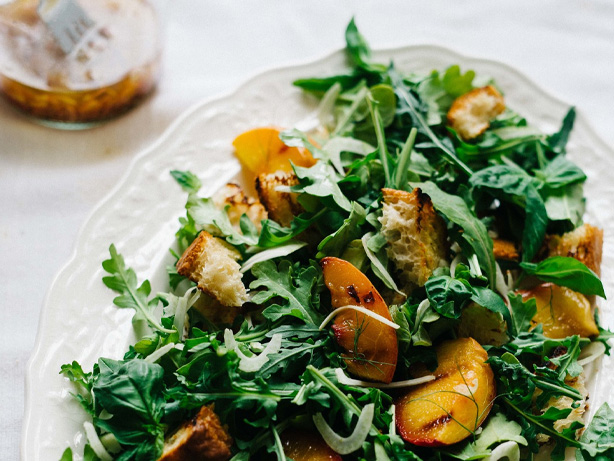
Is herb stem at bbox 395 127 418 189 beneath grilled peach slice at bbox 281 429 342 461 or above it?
above

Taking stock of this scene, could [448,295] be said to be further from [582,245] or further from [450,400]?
[582,245]

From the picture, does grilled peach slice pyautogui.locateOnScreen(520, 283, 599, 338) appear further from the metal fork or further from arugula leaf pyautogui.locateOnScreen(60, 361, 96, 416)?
the metal fork

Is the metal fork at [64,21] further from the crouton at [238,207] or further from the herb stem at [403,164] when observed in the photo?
the herb stem at [403,164]

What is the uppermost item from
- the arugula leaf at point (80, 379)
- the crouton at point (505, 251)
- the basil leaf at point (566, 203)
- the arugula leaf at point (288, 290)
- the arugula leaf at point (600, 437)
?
the basil leaf at point (566, 203)

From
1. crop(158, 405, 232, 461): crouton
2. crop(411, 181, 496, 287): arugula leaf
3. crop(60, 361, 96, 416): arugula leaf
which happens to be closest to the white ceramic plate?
crop(60, 361, 96, 416): arugula leaf

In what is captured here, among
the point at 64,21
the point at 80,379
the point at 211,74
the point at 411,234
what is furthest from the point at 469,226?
the point at 64,21

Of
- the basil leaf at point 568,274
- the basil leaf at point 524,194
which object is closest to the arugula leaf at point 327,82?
the basil leaf at point 524,194
